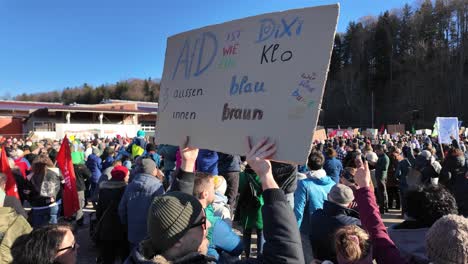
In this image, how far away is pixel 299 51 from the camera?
6.68ft

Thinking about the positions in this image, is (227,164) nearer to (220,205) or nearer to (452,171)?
(220,205)

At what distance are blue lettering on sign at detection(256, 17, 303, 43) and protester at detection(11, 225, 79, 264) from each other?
5.21 feet

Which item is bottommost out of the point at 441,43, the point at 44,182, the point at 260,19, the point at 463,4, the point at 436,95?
the point at 44,182

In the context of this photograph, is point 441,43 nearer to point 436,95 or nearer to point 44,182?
point 436,95

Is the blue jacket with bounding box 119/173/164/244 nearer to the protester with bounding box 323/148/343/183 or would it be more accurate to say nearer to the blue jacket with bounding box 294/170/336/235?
the blue jacket with bounding box 294/170/336/235

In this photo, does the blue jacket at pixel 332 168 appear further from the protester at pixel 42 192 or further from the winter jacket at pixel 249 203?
the protester at pixel 42 192

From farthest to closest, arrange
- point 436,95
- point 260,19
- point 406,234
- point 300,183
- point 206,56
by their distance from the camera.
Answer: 1. point 436,95
2. point 300,183
3. point 206,56
4. point 406,234
5. point 260,19

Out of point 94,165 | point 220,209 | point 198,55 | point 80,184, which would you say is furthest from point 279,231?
point 94,165

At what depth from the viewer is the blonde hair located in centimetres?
218

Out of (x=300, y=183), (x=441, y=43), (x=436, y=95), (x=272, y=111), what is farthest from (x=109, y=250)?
(x=441, y=43)

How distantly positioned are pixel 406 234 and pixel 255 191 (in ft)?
8.71

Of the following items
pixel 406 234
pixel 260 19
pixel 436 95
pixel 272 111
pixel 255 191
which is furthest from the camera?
pixel 436 95

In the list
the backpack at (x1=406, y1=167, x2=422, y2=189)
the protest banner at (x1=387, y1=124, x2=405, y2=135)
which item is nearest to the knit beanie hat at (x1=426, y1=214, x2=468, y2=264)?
the backpack at (x1=406, y1=167, x2=422, y2=189)

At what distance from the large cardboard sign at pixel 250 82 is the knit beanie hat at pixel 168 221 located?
0.55 m
